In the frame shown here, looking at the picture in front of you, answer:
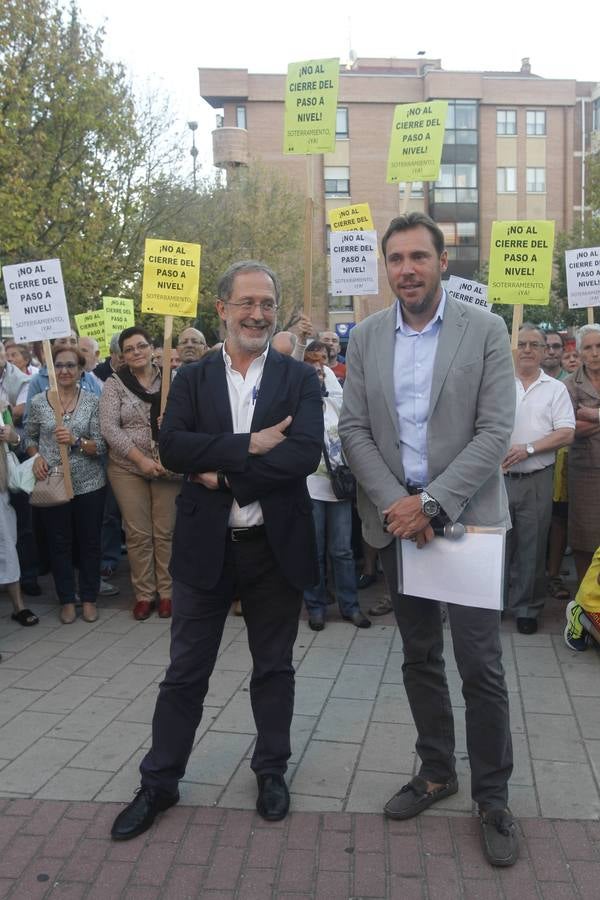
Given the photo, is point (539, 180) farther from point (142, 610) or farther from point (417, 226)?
point (417, 226)

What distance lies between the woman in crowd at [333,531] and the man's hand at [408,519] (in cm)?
289

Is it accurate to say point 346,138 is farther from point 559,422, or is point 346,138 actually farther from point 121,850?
point 121,850

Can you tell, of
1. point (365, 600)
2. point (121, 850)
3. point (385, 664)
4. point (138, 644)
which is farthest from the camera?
point (365, 600)

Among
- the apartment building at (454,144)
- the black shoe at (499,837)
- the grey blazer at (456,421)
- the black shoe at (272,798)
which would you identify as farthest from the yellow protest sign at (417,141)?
the apartment building at (454,144)

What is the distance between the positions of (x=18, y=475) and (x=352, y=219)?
14.0ft

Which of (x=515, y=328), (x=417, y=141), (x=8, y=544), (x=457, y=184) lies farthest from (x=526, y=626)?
(x=457, y=184)

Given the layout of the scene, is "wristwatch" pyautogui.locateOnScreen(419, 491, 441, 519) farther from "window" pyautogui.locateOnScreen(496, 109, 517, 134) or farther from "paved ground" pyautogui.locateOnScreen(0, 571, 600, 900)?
"window" pyautogui.locateOnScreen(496, 109, 517, 134)

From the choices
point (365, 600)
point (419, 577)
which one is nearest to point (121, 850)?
point (419, 577)

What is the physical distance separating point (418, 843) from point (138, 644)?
2945 millimetres

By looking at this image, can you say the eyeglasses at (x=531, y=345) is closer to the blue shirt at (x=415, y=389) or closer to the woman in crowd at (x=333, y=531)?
the woman in crowd at (x=333, y=531)

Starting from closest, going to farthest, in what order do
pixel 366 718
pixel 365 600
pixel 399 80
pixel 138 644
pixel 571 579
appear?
pixel 366 718 < pixel 138 644 < pixel 365 600 < pixel 571 579 < pixel 399 80

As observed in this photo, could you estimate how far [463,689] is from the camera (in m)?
3.44

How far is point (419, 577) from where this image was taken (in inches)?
132

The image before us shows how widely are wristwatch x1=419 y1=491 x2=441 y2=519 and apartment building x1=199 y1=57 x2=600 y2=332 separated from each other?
46.7 meters
